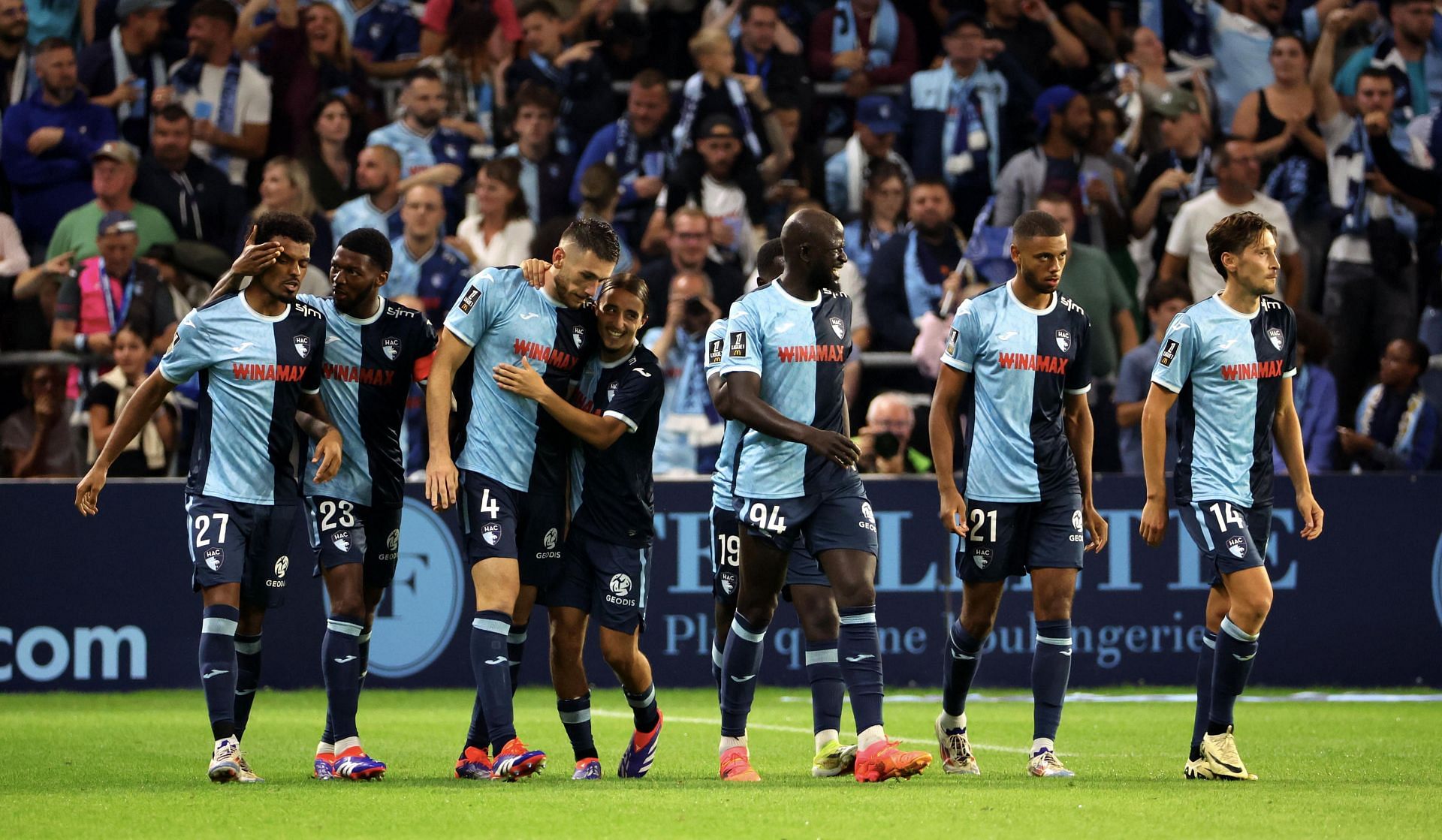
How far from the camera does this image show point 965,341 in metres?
8.67

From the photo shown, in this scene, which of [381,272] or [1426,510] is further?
[1426,510]

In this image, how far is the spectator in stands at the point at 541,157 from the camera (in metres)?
16.5

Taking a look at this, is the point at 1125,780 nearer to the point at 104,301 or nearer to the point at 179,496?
the point at 179,496

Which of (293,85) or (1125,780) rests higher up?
(293,85)

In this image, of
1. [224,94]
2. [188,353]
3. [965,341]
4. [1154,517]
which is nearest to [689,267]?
[224,94]

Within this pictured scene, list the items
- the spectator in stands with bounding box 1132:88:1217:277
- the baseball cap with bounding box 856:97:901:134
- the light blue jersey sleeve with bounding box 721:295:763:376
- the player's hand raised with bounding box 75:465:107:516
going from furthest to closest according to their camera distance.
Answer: the spectator in stands with bounding box 1132:88:1217:277, the baseball cap with bounding box 856:97:901:134, the player's hand raised with bounding box 75:465:107:516, the light blue jersey sleeve with bounding box 721:295:763:376

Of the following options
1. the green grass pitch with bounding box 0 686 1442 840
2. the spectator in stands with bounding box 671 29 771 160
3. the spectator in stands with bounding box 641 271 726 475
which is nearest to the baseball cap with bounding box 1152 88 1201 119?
the spectator in stands with bounding box 671 29 771 160

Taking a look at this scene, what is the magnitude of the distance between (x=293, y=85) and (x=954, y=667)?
1060 cm

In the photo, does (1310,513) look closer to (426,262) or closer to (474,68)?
(426,262)

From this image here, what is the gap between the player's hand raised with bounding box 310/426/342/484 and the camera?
8195mm

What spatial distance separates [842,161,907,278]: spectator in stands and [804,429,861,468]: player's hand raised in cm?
813

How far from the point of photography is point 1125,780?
8.16 m

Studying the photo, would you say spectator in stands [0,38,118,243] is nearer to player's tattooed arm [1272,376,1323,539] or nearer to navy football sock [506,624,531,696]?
navy football sock [506,624,531,696]

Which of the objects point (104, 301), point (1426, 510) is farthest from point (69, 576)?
point (1426, 510)
